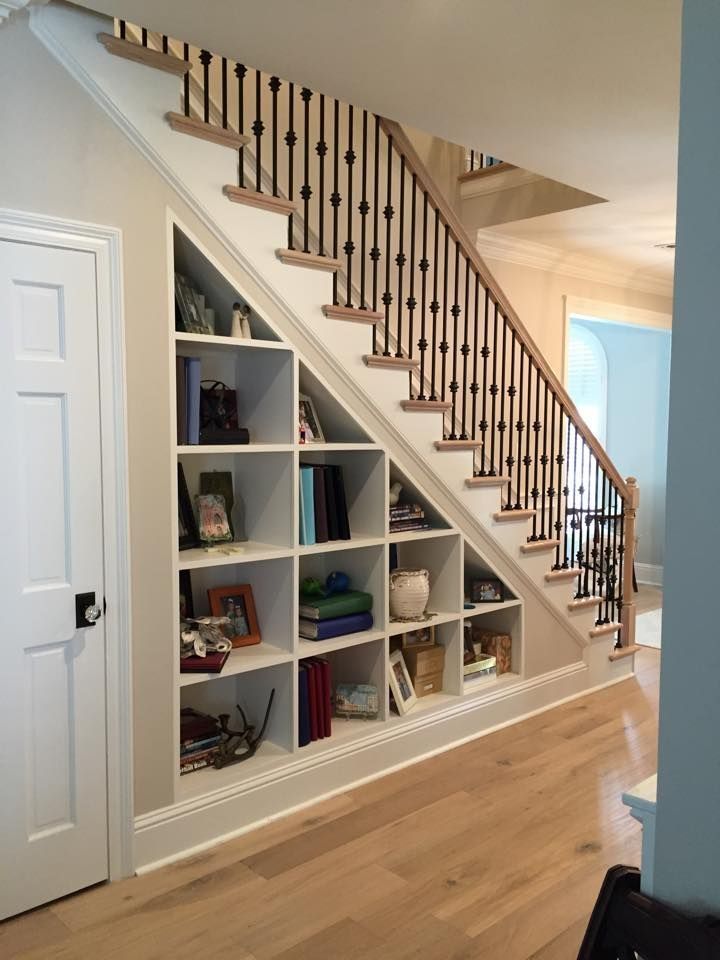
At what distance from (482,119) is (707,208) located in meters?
2.40

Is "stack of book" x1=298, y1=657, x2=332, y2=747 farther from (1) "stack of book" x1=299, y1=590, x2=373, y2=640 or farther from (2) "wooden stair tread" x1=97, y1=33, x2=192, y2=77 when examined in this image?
(2) "wooden stair tread" x1=97, y1=33, x2=192, y2=77

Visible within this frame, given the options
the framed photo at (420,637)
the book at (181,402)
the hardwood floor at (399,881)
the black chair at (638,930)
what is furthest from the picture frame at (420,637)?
the black chair at (638,930)

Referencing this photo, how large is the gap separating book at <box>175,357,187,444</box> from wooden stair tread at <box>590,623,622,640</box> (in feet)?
9.53

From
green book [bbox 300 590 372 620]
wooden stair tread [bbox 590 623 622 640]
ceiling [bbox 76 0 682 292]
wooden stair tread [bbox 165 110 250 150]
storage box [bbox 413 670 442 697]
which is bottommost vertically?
storage box [bbox 413 670 442 697]

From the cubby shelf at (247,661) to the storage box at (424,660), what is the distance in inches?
34.8

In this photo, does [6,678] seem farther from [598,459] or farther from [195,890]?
[598,459]

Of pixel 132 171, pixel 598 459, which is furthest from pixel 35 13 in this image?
pixel 598 459

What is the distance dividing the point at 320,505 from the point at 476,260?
1.52m

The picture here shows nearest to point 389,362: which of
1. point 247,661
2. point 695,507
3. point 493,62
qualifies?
point 493,62

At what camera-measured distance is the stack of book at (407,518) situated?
382 cm

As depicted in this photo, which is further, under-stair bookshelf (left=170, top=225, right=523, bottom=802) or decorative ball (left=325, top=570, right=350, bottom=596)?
decorative ball (left=325, top=570, right=350, bottom=596)

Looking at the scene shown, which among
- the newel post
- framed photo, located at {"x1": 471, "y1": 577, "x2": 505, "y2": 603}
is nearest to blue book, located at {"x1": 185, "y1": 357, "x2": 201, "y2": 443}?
framed photo, located at {"x1": 471, "y1": 577, "x2": 505, "y2": 603}

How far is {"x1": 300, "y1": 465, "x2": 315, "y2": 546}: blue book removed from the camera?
3400 mm

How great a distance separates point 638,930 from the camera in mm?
1328
